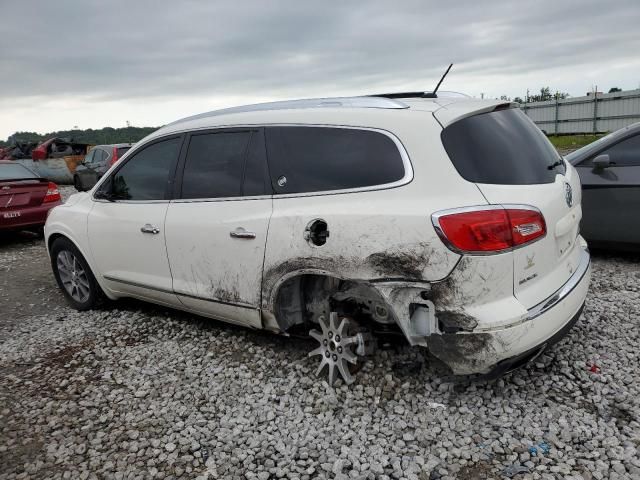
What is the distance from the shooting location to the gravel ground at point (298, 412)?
8.76 feet

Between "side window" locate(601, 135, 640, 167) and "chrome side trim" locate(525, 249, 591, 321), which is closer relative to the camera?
"chrome side trim" locate(525, 249, 591, 321)

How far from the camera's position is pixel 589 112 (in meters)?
23.2

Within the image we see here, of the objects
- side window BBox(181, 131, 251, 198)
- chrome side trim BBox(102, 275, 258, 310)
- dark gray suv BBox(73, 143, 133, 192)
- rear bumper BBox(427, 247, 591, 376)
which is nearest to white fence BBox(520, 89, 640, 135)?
dark gray suv BBox(73, 143, 133, 192)

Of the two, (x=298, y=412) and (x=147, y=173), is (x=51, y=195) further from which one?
(x=298, y=412)

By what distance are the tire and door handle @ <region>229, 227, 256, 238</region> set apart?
222 cm

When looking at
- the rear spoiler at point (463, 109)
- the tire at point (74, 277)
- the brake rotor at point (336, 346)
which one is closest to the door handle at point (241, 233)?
the brake rotor at point (336, 346)

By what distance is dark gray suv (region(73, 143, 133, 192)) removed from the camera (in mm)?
14977

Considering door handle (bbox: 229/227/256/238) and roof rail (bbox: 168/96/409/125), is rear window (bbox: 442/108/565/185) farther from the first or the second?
door handle (bbox: 229/227/256/238)

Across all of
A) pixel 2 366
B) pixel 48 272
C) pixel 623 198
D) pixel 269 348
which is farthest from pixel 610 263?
pixel 48 272

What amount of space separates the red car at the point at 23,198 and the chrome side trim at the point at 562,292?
8642 mm

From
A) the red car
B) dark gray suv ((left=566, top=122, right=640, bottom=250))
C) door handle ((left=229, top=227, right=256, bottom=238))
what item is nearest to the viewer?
door handle ((left=229, top=227, right=256, bottom=238))

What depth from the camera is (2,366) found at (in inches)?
161

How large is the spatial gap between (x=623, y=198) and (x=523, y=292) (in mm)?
3441

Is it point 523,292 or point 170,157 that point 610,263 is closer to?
point 523,292
